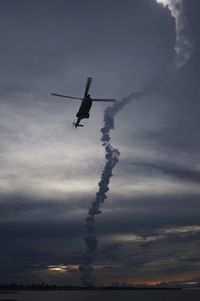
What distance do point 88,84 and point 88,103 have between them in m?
9.33

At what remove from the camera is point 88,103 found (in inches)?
5074

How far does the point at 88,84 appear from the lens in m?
136

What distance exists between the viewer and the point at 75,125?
130 m

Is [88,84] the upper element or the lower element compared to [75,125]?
upper

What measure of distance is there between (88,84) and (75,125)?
14187 millimetres

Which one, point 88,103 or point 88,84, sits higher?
point 88,84

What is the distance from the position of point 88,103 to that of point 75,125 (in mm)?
7212
